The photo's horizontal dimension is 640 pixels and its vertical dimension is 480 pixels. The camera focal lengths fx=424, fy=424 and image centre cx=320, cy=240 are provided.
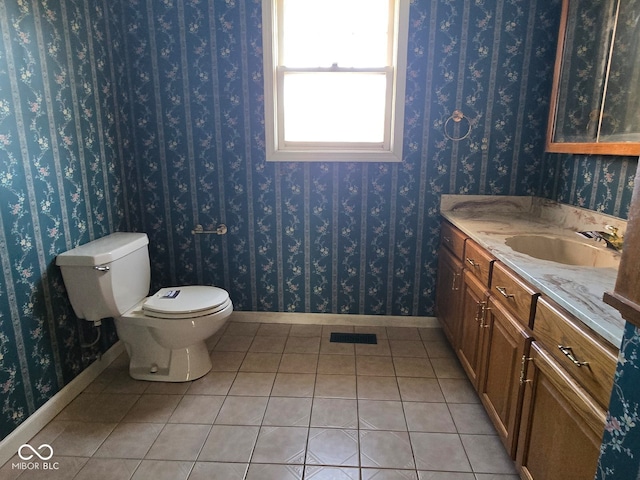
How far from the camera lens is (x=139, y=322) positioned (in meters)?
2.18

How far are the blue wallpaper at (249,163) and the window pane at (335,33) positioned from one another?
205mm

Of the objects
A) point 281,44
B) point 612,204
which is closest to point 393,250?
point 612,204

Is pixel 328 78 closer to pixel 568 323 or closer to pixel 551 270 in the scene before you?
pixel 551 270

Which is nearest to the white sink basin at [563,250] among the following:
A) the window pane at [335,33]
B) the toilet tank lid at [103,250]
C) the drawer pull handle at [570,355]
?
the drawer pull handle at [570,355]

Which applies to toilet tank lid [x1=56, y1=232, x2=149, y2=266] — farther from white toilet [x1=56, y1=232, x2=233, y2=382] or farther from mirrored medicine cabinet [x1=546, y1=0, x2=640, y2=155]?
mirrored medicine cabinet [x1=546, y1=0, x2=640, y2=155]

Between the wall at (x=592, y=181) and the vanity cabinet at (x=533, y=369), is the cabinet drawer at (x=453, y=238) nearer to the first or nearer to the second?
the vanity cabinet at (x=533, y=369)

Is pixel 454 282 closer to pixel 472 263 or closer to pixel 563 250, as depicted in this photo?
pixel 472 263

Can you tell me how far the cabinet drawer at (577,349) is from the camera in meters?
1.01

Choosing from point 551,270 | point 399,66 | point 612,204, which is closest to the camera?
point 551,270

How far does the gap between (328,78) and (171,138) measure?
1077 millimetres

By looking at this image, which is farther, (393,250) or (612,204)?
(393,250)

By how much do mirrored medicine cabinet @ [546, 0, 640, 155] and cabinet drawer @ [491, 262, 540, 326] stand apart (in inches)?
27.4

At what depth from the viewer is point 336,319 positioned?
2.95m

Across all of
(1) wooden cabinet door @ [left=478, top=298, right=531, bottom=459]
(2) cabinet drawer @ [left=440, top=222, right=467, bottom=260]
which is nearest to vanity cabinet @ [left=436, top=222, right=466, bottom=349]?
(2) cabinet drawer @ [left=440, top=222, right=467, bottom=260]
